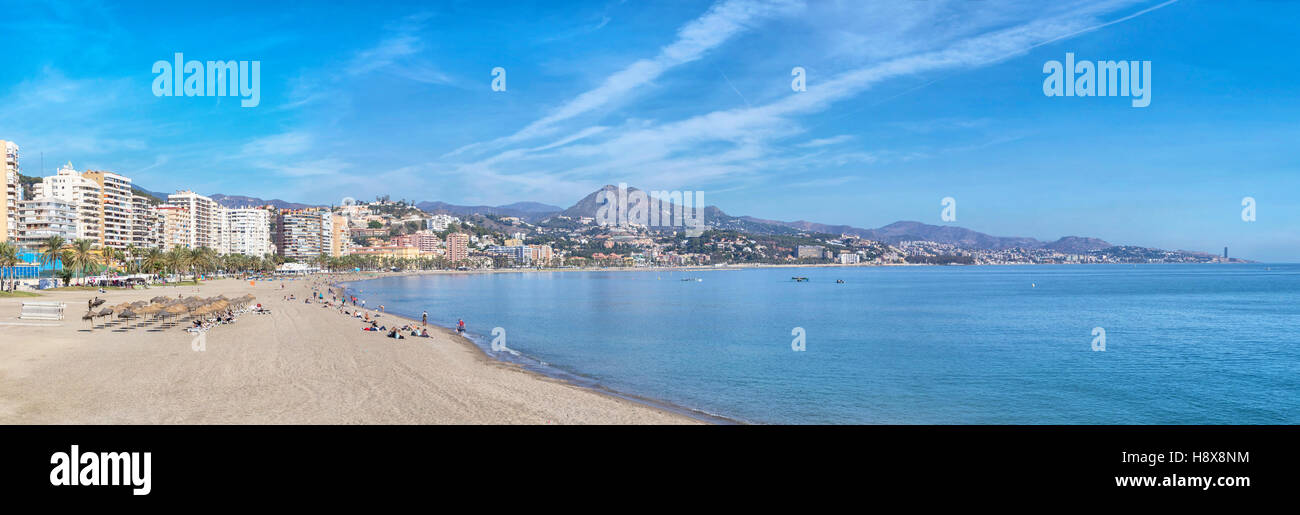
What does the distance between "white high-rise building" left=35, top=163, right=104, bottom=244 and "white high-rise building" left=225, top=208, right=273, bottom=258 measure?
51.2 metres

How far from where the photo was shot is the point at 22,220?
337ft

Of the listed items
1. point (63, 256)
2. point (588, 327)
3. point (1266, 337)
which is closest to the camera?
point (1266, 337)

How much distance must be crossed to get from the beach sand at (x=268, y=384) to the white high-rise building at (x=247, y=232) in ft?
528

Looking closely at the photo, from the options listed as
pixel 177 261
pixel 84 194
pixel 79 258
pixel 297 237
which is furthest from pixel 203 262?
pixel 297 237

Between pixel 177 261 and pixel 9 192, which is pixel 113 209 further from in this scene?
pixel 177 261

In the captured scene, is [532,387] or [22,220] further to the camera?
[22,220]

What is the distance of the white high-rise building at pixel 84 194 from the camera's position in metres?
113
